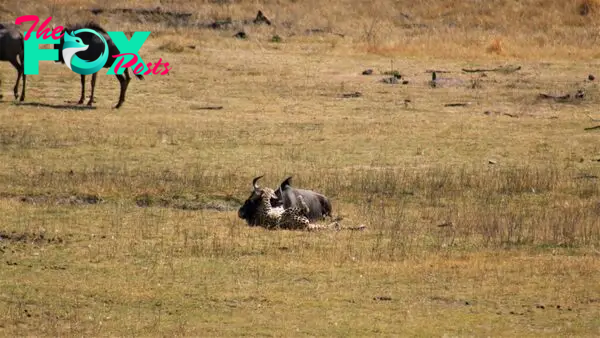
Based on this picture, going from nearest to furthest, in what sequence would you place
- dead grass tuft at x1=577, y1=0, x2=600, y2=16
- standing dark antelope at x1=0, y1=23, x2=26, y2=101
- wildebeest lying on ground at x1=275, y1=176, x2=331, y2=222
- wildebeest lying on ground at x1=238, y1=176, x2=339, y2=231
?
wildebeest lying on ground at x1=238, y1=176, x2=339, y2=231
wildebeest lying on ground at x1=275, y1=176, x2=331, y2=222
standing dark antelope at x1=0, y1=23, x2=26, y2=101
dead grass tuft at x1=577, y1=0, x2=600, y2=16

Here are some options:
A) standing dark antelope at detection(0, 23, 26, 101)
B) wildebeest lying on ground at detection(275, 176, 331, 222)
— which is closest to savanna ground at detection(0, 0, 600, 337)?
wildebeest lying on ground at detection(275, 176, 331, 222)

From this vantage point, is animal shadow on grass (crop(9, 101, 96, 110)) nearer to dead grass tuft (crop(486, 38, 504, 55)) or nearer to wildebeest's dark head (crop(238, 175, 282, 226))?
wildebeest's dark head (crop(238, 175, 282, 226))

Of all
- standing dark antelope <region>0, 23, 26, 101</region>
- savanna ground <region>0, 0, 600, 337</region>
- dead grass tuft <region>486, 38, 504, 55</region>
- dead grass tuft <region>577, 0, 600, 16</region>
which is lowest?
savanna ground <region>0, 0, 600, 337</region>

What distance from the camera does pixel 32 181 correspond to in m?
15.6

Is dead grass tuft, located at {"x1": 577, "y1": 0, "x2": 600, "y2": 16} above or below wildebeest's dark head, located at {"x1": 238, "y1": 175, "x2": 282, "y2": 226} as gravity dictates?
above

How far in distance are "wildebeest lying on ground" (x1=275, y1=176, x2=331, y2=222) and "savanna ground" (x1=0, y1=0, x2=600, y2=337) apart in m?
0.32

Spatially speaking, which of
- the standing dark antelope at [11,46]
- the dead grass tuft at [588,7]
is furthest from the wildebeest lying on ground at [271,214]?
the dead grass tuft at [588,7]

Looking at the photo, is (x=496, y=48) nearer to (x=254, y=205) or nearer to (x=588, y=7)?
(x=588, y=7)

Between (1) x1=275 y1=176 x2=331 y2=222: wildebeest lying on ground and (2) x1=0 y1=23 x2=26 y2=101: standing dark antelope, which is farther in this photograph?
(2) x1=0 y1=23 x2=26 y2=101: standing dark antelope

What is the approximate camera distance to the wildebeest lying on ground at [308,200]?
44.5 feet

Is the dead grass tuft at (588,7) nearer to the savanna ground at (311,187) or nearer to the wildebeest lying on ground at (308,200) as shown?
the savanna ground at (311,187)

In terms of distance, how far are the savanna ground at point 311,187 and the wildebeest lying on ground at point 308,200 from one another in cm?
32

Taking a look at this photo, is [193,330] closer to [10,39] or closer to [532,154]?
[532,154]

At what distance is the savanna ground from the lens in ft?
33.3
